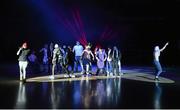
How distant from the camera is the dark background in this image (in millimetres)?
39281

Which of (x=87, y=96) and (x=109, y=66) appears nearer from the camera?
(x=87, y=96)

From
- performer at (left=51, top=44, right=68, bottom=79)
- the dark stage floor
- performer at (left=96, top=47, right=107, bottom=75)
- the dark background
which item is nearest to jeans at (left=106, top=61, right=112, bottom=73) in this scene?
performer at (left=96, top=47, right=107, bottom=75)

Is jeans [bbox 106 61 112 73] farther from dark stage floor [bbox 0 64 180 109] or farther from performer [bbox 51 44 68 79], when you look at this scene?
dark stage floor [bbox 0 64 180 109]

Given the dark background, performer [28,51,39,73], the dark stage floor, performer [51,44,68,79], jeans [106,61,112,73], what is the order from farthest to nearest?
the dark background, performer [28,51,39,73], jeans [106,61,112,73], performer [51,44,68,79], the dark stage floor

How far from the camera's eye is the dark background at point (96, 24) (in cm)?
3928

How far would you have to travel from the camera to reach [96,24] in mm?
40594

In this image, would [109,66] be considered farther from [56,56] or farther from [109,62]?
[56,56]

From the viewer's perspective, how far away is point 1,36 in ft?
130

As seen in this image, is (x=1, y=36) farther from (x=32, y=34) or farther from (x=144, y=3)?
(x=144, y=3)

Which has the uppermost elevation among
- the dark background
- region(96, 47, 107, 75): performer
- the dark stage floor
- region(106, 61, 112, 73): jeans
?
the dark background

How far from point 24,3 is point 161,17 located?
14.4 metres

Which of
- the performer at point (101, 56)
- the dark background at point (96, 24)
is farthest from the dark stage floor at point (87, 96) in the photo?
the dark background at point (96, 24)

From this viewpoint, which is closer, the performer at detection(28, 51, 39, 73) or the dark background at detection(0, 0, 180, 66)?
the performer at detection(28, 51, 39, 73)

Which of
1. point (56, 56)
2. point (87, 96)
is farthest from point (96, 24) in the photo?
point (87, 96)
